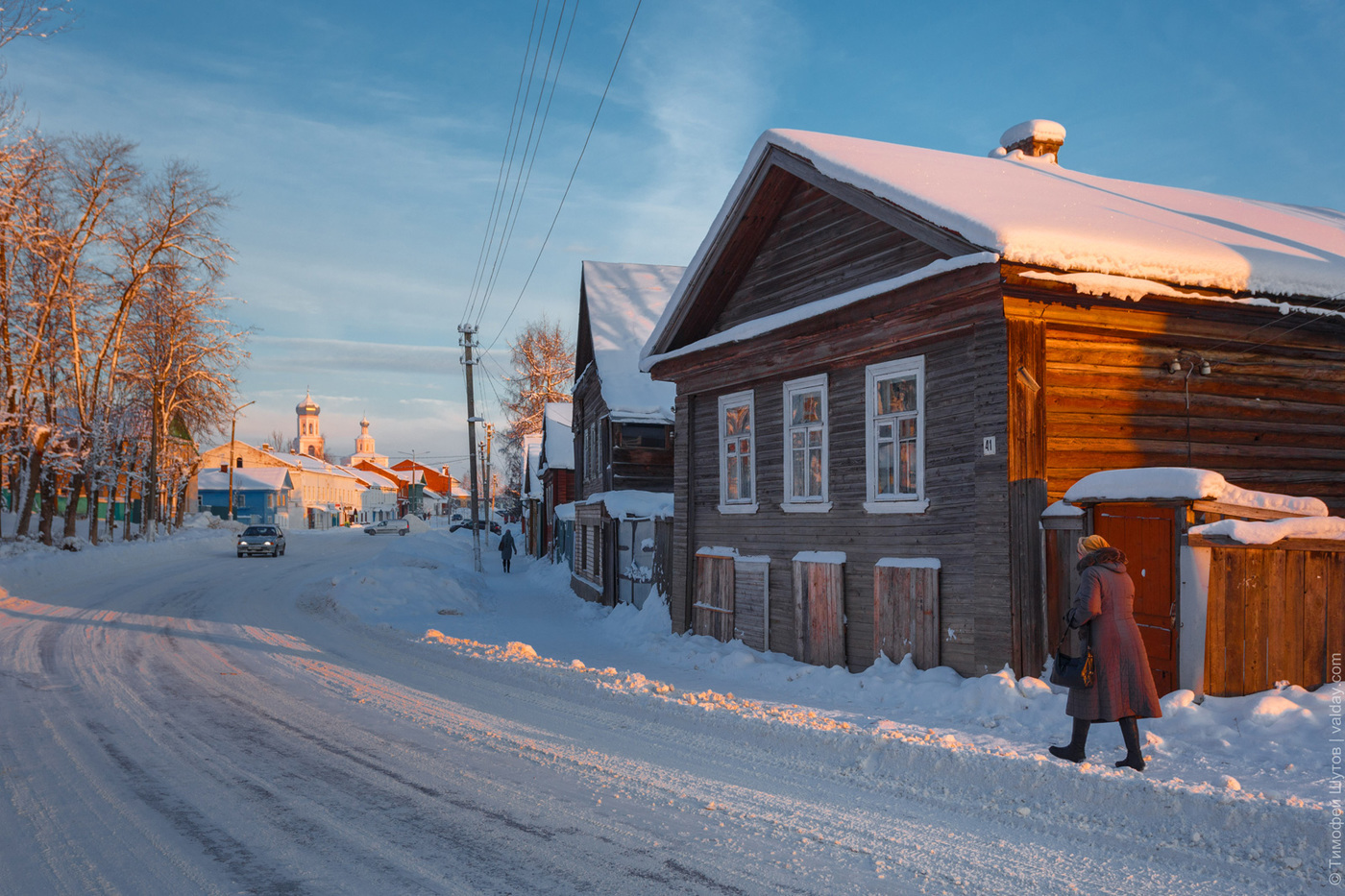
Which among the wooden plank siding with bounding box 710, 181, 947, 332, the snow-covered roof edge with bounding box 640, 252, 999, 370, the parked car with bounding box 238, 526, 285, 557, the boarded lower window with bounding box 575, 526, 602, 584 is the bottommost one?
the parked car with bounding box 238, 526, 285, 557

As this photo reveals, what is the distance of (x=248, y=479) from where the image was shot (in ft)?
282

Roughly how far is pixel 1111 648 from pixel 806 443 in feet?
21.1

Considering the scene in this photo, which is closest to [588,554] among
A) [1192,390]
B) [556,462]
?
[556,462]

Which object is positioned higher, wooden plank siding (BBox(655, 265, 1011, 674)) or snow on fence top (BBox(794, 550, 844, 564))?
wooden plank siding (BBox(655, 265, 1011, 674))

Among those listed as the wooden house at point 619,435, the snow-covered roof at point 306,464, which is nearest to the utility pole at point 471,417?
the wooden house at point 619,435

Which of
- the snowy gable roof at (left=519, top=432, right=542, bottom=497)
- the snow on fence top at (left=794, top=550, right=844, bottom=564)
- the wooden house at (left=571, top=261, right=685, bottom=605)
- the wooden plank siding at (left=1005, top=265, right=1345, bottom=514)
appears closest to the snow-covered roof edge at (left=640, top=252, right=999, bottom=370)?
the wooden plank siding at (left=1005, top=265, right=1345, bottom=514)

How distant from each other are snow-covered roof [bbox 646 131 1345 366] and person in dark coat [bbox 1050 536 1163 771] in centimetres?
353

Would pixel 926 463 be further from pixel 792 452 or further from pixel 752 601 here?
pixel 752 601

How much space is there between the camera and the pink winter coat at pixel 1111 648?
6578 mm

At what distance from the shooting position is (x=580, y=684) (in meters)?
10.4

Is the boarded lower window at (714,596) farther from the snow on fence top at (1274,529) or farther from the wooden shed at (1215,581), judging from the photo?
the snow on fence top at (1274,529)

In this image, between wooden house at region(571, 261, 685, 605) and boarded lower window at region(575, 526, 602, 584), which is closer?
wooden house at region(571, 261, 685, 605)

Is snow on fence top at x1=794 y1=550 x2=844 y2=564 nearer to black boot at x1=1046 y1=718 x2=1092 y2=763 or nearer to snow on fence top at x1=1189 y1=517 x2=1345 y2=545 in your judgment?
snow on fence top at x1=1189 y1=517 x2=1345 y2=545

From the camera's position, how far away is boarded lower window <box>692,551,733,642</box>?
14.2 meters
